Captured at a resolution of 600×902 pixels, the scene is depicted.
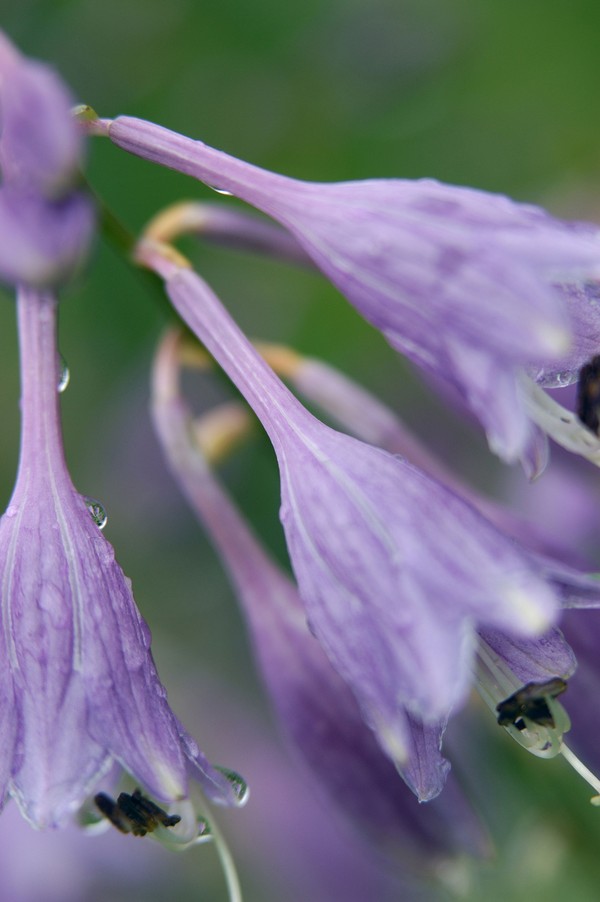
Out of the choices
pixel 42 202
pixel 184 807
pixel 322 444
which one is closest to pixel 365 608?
pixel 322 444

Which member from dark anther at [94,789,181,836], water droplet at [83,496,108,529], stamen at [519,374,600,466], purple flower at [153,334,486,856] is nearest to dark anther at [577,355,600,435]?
stamen at [519,374,600,466]

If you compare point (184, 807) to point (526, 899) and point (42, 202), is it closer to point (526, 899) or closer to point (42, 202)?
point (42, 202)

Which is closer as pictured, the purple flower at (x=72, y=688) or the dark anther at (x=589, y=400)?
the purple flower at (x=72, y=688)

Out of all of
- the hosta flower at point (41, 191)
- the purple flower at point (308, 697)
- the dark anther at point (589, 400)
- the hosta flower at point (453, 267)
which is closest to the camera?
the hosta flower at point (41, 191)

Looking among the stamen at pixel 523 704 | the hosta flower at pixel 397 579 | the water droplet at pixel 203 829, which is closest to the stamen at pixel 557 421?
the hosta flower at pixel 397 579

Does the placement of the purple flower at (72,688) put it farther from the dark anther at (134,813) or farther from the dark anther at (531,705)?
the dark anther at (531,705)

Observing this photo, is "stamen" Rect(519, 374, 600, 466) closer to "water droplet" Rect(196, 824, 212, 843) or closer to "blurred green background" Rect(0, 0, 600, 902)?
"water droplet" Rect(196, 824, 212, 843)

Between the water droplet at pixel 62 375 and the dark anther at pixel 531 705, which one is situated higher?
the water droplet at pixel 62 375

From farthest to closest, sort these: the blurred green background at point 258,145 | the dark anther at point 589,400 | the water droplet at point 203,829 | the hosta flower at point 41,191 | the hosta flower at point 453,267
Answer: the blurred green background at point 258,145 < the water droplet at point 203,829 < the dark anther at point 589,400 < the hosta flower at point 453,267 < the hosta flower at point 41,191
